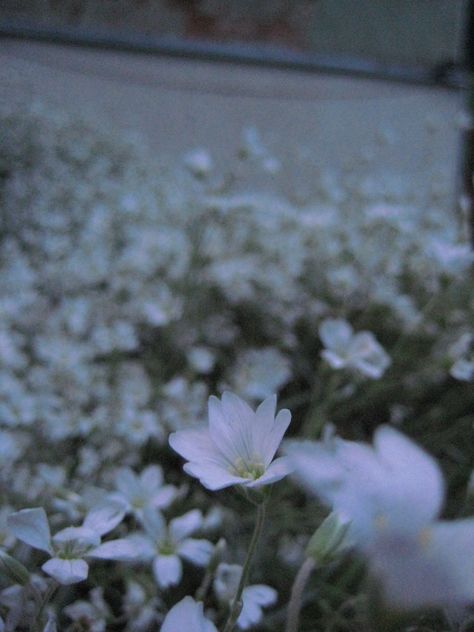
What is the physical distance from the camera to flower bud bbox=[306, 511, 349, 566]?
29cm

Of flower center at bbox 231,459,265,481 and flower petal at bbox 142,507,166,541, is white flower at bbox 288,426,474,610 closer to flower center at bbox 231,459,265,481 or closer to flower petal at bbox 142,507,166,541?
flower center at bbox 231,459,265,481

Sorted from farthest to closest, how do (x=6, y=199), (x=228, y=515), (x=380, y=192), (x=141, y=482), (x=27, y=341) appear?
(x=380, y=192), (x=6, y=199), (x=27, y=341), (x=228, y=515), (x=141, y=482)

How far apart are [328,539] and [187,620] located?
0.06 metres

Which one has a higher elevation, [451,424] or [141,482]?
[141,482]

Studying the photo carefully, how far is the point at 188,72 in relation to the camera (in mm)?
1500

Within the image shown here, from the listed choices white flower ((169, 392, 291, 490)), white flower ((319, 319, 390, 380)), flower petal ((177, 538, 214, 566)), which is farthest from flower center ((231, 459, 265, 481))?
white flower ((319, 319, 390, 380))

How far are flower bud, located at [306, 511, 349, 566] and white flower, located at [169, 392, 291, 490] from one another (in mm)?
33

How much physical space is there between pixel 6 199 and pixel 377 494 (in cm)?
93

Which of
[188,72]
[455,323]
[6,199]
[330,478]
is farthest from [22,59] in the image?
[330,478]

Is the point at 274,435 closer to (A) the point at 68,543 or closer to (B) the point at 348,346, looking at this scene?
(A) the point at 68,543

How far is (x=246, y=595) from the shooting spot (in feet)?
1.18

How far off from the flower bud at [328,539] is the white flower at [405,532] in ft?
0.28

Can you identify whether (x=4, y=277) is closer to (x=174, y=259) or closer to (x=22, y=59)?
(x=174, y=259)

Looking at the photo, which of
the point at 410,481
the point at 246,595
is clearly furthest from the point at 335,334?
the point at 410,481
